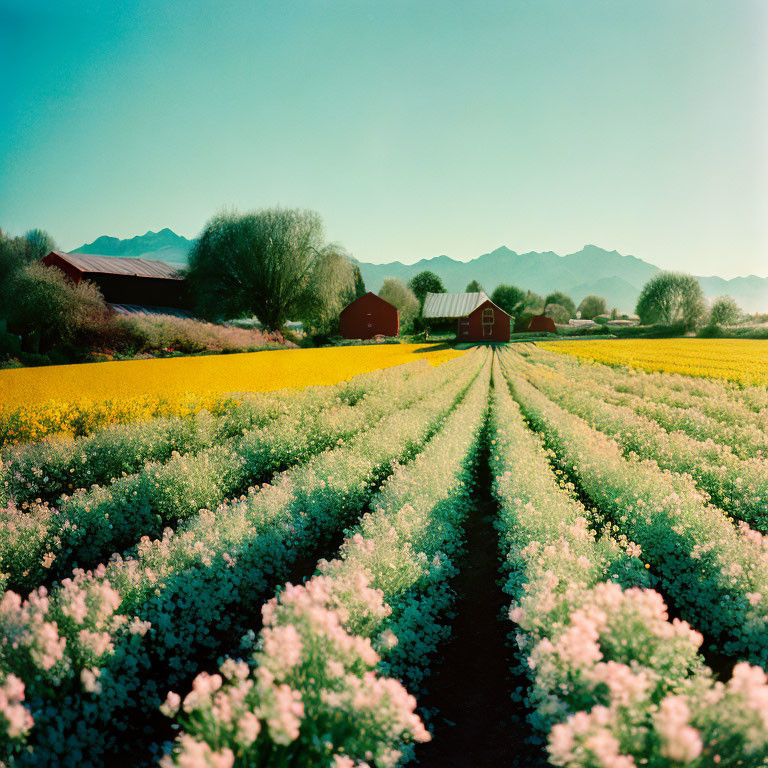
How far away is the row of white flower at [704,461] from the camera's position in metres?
6.48

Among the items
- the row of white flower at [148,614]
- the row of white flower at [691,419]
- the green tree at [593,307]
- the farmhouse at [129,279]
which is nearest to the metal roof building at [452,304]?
the farmhouse at [129,279]

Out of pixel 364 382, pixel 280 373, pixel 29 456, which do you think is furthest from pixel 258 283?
pixel 29 456

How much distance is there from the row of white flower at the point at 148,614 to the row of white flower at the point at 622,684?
9.61 ft

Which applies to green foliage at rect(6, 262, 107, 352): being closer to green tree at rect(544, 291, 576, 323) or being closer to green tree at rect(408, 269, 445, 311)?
green tree at rect(408, 269, 445, 311)

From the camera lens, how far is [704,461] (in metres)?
7.50

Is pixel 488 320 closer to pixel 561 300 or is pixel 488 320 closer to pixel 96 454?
pixel 96 454

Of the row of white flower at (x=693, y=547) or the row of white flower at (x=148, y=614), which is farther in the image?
the row of white flower at (x=693, y=547)

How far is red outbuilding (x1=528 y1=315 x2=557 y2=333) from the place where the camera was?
98.2 metres

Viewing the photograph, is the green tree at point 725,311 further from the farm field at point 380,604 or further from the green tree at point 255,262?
the farm field at point 380,604

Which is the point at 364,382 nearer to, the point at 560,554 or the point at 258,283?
the point at 560,554

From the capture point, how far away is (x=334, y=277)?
4259cm

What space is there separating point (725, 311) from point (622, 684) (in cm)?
9925

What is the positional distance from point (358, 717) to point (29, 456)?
8.29 meters

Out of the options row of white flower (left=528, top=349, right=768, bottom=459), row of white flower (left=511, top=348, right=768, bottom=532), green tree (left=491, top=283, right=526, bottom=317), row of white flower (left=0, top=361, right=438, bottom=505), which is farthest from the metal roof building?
row of white flower (left=0, top=361, right=438, bottom=505)
